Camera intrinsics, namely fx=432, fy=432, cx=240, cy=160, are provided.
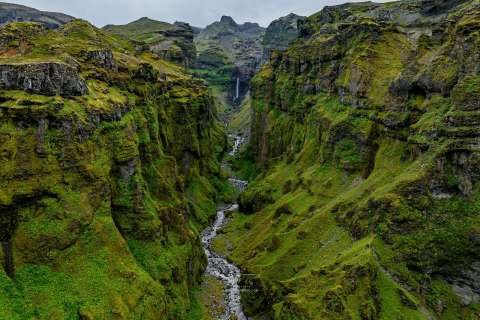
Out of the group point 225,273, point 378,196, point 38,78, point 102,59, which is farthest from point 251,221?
point 38,78

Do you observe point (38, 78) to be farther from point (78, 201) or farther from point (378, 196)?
point (378, 196)

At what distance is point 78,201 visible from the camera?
61781 mm

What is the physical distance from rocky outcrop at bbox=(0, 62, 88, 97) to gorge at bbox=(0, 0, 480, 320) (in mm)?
213

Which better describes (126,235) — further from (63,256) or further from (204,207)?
(204,207)

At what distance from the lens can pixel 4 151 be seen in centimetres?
5641

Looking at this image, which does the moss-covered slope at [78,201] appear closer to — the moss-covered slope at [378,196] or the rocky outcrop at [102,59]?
the rocky outcrop at [102,59]

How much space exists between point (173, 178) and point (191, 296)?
1228 inches

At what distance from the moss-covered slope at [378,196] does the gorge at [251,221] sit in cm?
29

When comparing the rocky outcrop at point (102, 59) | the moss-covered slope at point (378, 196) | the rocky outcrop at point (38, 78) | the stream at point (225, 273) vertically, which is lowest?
the stream at point (225, 273)

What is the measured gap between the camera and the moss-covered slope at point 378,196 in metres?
65.8

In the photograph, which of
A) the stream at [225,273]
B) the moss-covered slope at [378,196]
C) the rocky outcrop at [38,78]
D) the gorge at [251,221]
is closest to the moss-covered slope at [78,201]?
the rocky outcrop at [38,78]

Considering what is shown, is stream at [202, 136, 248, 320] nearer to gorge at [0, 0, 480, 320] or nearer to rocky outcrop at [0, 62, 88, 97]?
gorge at [0, 0, 480, 320]

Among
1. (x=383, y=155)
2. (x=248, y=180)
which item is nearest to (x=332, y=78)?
(x=383, y=155)

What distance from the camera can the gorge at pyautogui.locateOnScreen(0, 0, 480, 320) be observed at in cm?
5800
